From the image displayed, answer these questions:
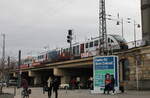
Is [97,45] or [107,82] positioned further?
[97,45]

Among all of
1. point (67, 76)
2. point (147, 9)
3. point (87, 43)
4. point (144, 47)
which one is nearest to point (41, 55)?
point (67, 76)

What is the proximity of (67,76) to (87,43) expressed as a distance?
15781 mm

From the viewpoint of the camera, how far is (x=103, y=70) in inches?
1188

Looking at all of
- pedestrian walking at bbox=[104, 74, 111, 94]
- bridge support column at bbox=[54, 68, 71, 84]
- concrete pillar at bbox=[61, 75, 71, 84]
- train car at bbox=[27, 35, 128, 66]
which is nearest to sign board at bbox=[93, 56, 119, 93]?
pedestrian walking at bbox=[104, 74, 111, 94]

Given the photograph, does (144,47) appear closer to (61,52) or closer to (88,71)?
(61,52)

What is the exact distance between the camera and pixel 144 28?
153ft

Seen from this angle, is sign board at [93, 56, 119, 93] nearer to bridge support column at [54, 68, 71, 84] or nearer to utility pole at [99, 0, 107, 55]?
utility pole at [99, 0, 107, 55]

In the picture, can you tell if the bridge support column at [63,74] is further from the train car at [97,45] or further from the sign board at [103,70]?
the sign board at [103,70]

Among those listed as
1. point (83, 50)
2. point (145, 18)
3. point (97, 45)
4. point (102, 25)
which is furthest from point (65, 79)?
point (145, 18)

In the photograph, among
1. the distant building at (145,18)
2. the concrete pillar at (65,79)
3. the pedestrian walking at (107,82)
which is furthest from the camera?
the concrete pillar at (65,79)

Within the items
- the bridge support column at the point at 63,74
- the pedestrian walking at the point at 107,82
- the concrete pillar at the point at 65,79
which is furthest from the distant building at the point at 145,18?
the concrete pillar at the point at 65,79

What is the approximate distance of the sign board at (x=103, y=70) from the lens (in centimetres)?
2967

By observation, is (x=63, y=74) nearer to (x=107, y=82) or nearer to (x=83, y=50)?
(x=83, y=50)

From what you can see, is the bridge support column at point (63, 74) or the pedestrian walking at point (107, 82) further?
the bridge support column at point (63, 74)
